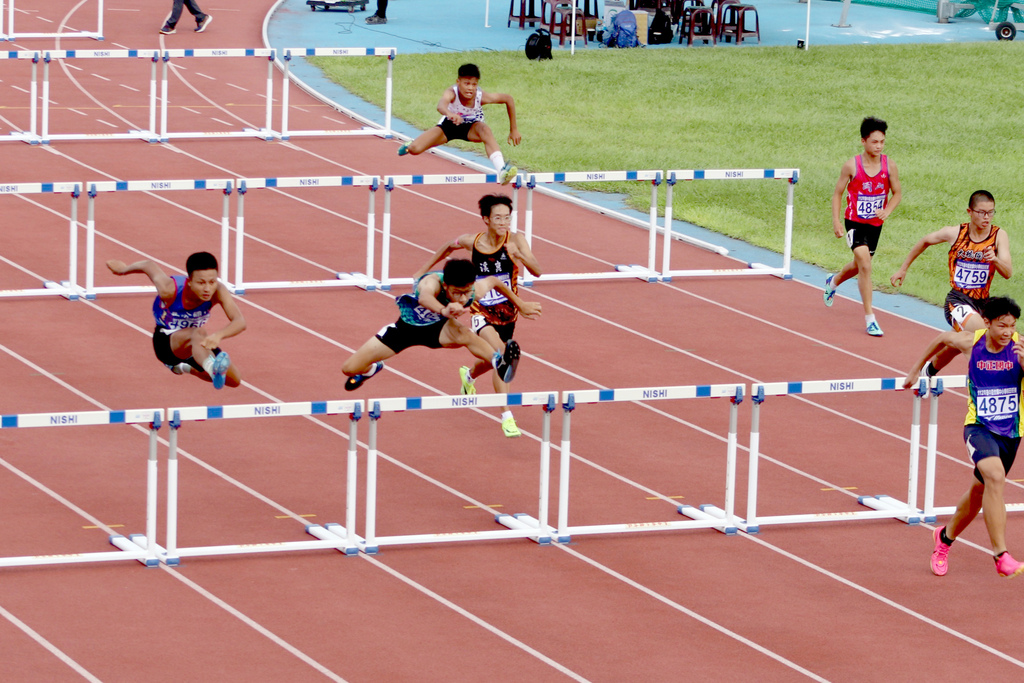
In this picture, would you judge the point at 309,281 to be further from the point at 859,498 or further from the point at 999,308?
the point at 999,308

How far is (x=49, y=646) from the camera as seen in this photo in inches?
317

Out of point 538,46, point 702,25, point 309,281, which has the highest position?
point 702,25

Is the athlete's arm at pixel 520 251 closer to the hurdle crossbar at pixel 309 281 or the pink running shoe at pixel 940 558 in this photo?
the pink running shoe at pixel 940 558

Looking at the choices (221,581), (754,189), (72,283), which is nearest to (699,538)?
(221,581)

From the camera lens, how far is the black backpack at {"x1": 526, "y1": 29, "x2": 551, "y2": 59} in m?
27.8

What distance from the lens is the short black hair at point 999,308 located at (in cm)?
863

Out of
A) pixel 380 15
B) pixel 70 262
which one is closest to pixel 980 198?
pixel 70 262

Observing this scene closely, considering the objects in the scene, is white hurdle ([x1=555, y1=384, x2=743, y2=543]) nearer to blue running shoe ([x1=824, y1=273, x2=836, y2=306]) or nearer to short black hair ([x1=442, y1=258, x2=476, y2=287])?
short black hair ([x1=442, y1=258, x2=476, y2=287])

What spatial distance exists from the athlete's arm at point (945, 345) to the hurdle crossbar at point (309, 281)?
6.78m

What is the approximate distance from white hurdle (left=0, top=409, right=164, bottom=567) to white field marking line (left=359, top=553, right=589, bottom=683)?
1.16 m

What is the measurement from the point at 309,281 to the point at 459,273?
5567 millimetres

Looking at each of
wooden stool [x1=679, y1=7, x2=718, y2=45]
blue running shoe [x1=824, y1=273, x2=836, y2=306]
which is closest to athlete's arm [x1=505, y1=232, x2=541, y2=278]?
blue running shoe [x1=824, y1=273, x2=836, y2=306]

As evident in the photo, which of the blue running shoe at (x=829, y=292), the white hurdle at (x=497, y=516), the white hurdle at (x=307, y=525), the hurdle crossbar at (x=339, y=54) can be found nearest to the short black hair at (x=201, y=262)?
the white hurdle at (x=307, y=525)

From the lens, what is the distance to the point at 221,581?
8.94 meters
